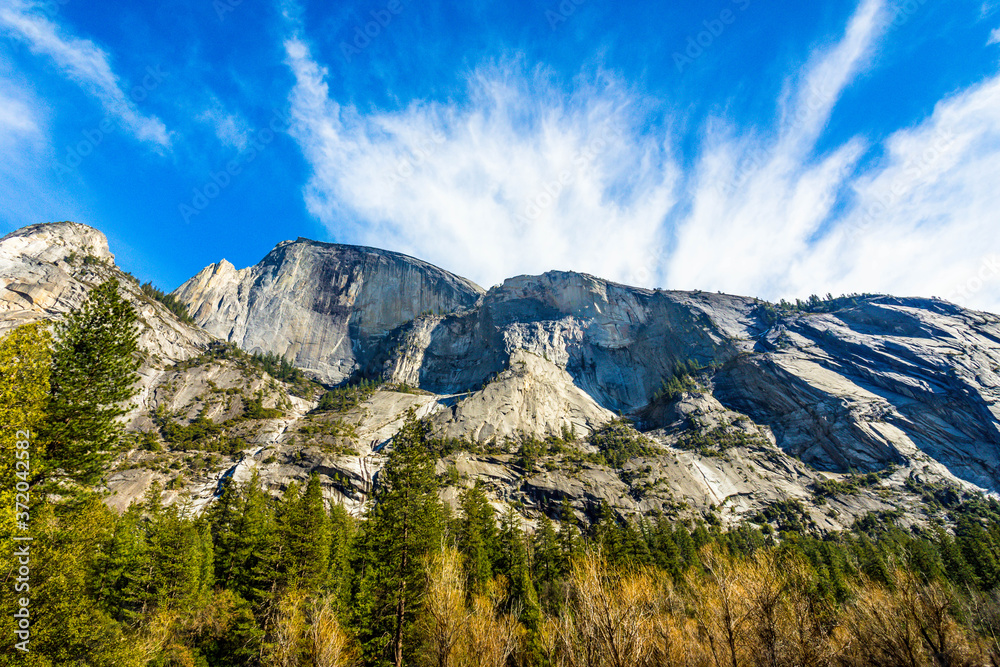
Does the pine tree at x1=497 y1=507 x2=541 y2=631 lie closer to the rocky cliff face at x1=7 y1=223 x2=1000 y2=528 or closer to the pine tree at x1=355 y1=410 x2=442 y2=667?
the pine tree at x1=355 y1=410 x2=442 y2=667

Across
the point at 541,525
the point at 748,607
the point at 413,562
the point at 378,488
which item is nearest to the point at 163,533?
Answer: the point at 413,562

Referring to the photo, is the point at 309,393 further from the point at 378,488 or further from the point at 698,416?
the point at 698,416

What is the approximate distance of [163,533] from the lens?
1116 inches

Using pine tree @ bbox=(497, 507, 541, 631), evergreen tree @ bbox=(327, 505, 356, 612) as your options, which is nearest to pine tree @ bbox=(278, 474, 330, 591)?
evergreen tree @ bbox=(327, 505, 356, 612)

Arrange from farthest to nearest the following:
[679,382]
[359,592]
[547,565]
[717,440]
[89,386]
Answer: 1. [679,382]
2. [717,440]
3. [547,565]
4. [359,592]
5. [89,386]

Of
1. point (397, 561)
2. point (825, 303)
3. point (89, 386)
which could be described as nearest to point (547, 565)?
point (397, 561)

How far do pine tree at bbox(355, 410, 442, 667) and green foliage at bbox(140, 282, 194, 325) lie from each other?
425 ft

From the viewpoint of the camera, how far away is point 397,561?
24734mm

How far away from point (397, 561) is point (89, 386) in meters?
17.9

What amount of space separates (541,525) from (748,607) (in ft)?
88.6

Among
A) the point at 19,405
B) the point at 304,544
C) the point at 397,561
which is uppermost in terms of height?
the point at 19,405

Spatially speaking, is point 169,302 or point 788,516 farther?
point 169,302

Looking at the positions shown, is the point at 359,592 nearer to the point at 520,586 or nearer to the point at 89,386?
the point at 520,586

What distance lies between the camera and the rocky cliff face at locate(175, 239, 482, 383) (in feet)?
486
